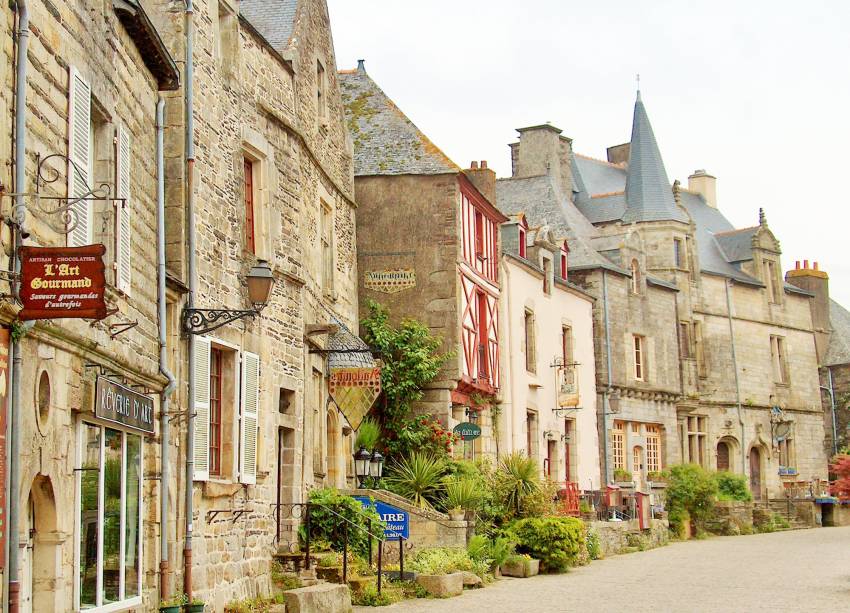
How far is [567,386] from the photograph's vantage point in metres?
28.2

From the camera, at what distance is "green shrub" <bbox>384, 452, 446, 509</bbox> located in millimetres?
19844

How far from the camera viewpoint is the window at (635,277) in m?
34.1

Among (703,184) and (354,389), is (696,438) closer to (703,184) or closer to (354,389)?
(703,184)

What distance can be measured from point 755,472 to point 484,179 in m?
18.4

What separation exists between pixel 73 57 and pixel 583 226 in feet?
90.2

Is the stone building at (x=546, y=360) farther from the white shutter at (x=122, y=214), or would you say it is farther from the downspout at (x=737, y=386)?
the white shutter at (x=122, y=214)

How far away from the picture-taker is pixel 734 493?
34531 mm

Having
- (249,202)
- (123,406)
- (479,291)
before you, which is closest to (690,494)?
(479,291)

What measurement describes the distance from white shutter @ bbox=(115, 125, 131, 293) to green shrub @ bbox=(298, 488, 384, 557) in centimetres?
600

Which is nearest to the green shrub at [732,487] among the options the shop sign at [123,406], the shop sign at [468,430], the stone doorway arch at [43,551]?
the shop sign at [468,430]

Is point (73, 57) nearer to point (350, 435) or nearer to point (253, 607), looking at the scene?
point (253, 607)

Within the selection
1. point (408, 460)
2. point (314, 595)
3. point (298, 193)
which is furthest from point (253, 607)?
point (408, 460)

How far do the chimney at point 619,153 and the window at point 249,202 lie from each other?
2875 centimetres

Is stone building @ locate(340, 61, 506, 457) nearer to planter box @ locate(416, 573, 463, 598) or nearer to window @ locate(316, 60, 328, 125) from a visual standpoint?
window @ locate(316, 60, 328, 125)
